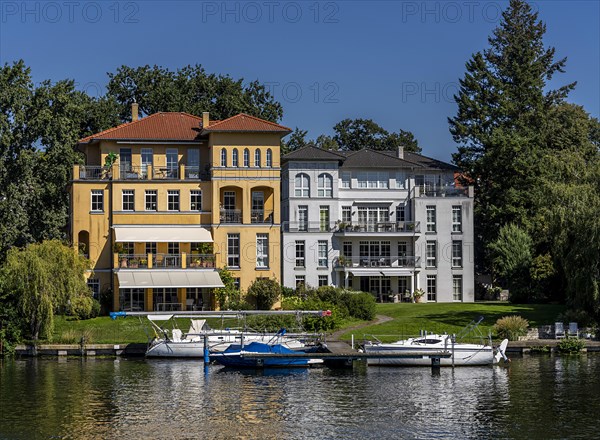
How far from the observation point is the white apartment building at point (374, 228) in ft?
257

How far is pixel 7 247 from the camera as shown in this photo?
72.9 m

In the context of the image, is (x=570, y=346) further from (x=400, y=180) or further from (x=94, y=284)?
(x=94, y=284)

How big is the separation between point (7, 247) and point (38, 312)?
1733 centimetres

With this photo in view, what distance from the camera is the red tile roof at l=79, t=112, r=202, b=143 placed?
72.9 m

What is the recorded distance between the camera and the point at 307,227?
78688 mm

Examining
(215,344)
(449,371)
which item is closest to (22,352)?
(215,344)

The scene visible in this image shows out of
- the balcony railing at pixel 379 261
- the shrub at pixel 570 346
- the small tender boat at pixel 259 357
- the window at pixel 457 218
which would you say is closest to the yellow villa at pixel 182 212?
the balcony railing at pixel 379 261

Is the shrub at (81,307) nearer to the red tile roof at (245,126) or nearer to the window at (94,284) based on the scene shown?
the window at (94,284)

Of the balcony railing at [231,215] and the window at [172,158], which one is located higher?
the window at [172,158]

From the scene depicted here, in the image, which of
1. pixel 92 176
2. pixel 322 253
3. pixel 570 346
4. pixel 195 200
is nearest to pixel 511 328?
pixel 570 346

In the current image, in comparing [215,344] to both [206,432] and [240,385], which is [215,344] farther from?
[206,432]

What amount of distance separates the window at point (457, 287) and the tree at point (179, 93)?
23728mm

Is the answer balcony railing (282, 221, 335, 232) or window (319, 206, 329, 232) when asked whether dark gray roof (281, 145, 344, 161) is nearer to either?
window (319, 206, 329, 232)

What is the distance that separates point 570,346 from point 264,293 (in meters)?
20.4
